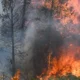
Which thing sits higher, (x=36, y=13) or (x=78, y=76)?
(x=36, y=13)

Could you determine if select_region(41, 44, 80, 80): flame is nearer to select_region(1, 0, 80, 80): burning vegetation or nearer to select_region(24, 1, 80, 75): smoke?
select_region(1, 0, 80, 80): burning vegetation

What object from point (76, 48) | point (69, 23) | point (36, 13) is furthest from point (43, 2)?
point (76, 48)

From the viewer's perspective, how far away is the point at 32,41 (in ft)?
97.8

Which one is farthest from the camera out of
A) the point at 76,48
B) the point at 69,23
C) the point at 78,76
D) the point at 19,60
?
the point at 69,23

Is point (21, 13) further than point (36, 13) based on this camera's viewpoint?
No

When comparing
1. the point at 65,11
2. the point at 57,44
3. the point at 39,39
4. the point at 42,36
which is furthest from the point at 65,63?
the point at 65,11

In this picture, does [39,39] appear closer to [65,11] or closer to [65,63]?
[65,63]

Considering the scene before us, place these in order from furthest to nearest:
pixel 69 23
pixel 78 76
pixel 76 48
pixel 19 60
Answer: pixel 69 23, pixel 76 48, pixel 19 60, pixel 78 76

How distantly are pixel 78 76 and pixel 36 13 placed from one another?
14.7 meters

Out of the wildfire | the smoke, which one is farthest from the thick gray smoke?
the wildfire

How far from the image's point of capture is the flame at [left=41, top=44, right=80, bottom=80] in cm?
2427

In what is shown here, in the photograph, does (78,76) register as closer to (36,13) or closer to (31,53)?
(31,53)

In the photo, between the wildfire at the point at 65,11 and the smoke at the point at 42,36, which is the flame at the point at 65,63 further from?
the wildfire at the point at 65,11

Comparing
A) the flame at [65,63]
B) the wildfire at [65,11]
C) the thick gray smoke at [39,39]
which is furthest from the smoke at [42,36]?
the wildfire at [65,11]
